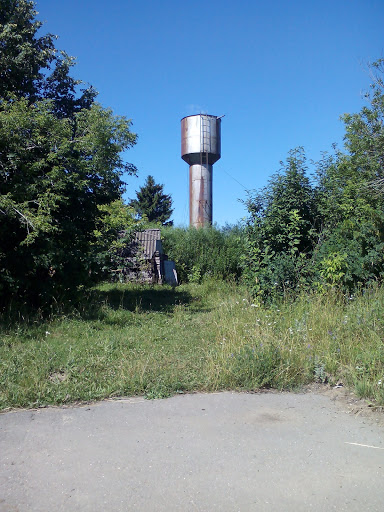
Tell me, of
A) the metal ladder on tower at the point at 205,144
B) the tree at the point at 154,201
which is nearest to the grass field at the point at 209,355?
the metal ladder on tower at the point at 205,144

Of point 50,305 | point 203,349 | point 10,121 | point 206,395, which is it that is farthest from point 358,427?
point 10,121

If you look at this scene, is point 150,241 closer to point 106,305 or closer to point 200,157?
point 106,305

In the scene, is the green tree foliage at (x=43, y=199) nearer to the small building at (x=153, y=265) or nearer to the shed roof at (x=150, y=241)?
the small building at (x=153, y=265)

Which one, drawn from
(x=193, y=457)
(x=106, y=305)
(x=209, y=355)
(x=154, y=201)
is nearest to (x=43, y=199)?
(x=106, y=305)

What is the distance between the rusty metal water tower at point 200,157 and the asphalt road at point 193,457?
24929 millimetres

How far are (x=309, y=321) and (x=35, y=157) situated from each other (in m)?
6.24

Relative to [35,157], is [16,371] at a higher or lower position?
lower

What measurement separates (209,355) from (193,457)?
2185 mm

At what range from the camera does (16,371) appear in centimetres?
536

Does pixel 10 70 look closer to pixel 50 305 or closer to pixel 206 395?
pixel 50 305

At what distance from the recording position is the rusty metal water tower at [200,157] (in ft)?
96.5

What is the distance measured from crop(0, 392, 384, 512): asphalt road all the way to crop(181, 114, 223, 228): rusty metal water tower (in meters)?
24.9

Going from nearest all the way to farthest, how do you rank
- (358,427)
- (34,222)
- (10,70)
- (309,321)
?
(358,427)
(309,321)
(34,222)
(10,70)

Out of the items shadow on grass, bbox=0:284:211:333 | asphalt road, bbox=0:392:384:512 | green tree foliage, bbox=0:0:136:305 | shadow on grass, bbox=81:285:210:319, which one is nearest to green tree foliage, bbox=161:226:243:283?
shadow on grass, bbox=0:284:211:333
